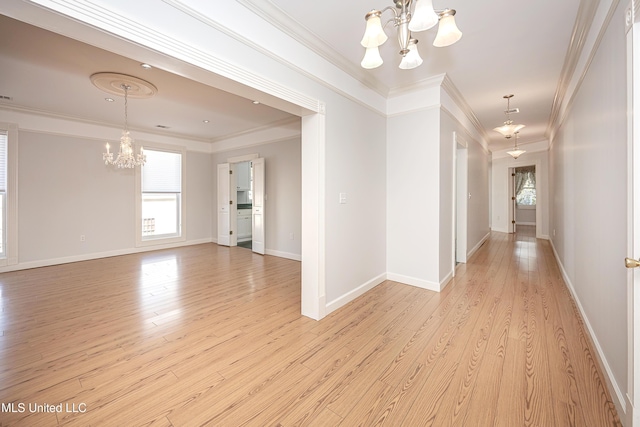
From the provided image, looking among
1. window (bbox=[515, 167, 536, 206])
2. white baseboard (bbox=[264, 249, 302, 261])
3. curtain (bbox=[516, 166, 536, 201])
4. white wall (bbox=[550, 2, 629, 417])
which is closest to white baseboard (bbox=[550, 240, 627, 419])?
white wall (bbox=[550, 2, 629, 417])

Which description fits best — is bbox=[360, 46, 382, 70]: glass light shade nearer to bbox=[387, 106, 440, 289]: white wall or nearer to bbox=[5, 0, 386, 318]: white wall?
bbox=[5, 0, 386, 318]: white wall

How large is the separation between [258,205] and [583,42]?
18.2 ft

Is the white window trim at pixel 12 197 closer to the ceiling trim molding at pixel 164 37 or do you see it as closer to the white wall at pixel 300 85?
the white wall at pixel 300 85

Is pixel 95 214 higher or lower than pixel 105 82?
lower

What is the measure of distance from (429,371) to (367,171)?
2308mm

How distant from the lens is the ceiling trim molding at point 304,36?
2074mm

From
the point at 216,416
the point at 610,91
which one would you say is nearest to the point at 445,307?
the point at 610,91

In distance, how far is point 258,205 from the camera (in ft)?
20.1

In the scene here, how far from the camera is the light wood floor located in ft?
5.09

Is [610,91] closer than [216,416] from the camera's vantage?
No

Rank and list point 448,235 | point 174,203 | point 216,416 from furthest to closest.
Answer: point 174,203, point 448,235, point 216,416

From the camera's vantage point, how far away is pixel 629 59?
1.36 metres

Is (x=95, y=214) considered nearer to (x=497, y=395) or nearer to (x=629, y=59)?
(x=497, y=395)

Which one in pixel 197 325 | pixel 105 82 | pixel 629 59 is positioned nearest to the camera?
pixel 629 59
